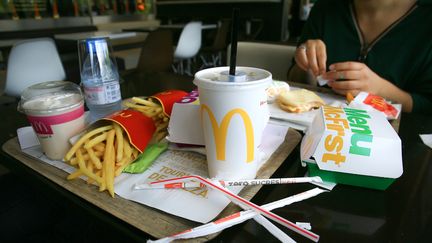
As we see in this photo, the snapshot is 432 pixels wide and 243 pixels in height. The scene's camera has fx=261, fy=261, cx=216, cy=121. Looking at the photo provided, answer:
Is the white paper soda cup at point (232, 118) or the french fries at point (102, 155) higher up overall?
the white paper soda cup at point (232, 118)

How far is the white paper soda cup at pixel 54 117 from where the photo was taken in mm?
487

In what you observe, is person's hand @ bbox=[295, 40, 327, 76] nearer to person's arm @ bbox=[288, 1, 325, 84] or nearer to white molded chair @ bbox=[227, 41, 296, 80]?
person's arm @ bbox=[288, 1, 325, 84]

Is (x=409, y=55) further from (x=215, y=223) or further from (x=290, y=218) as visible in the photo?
(x=215, y=223)

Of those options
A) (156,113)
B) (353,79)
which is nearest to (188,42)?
(353,79)

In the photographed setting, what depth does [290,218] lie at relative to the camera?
40 centimetres

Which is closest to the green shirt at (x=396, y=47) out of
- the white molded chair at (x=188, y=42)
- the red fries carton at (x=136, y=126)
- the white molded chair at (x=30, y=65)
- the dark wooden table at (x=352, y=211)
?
the dark wooden table at (x=352, y=211)

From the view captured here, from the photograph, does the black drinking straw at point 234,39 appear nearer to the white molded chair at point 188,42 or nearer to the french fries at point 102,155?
the french fries at point 102,155

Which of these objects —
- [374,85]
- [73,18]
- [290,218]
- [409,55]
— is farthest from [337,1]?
[73,18]

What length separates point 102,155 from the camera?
0.49 meters

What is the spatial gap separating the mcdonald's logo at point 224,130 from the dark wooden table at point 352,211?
0.09 m

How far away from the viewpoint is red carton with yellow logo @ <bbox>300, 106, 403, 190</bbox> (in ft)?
1.46

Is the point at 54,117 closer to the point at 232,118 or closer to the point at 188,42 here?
the point at 232,118

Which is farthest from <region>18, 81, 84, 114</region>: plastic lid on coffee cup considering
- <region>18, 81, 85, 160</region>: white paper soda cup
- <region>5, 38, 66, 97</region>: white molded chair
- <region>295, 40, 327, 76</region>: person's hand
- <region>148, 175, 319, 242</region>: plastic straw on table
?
<region>5, 38, 66, 97</region>: white molded chair

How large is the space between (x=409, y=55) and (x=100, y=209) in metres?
1.18
